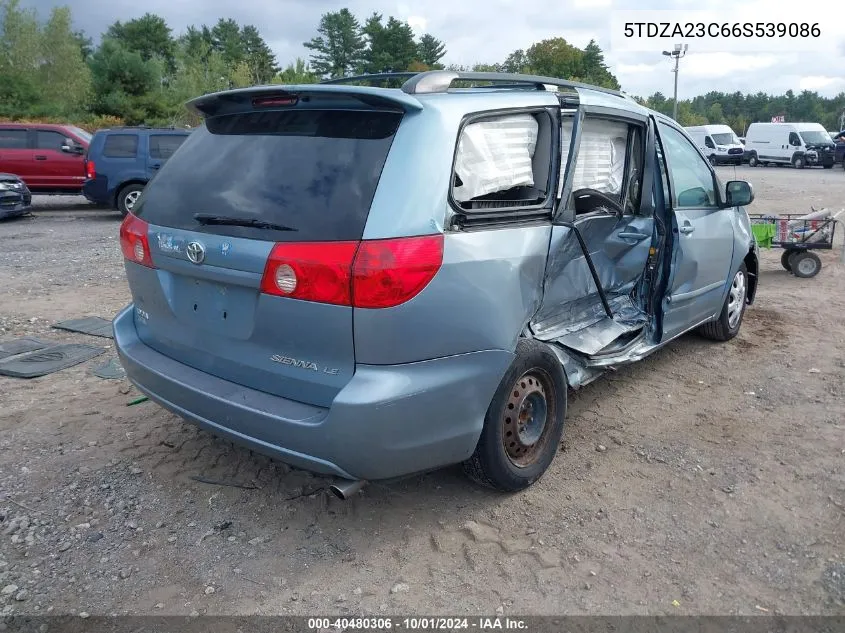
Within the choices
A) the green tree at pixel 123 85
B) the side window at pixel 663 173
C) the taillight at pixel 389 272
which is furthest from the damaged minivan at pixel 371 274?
the green tree at pixel 123 85

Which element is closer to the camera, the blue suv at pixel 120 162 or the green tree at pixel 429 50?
the blue suv at pixel 120 162

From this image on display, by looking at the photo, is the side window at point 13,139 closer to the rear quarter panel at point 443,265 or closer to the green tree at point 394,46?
the rear quarter panel at point 443,265

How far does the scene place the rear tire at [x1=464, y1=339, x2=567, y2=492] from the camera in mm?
3131

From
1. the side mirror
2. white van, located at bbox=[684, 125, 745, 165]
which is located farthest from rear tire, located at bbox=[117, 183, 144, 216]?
white van, located at bbox=[684, 125, 745, 165]

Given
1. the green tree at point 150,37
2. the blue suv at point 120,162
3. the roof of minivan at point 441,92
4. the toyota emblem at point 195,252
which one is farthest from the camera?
the green tree at point 150,37

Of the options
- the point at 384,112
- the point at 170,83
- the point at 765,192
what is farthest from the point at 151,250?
the point at 170,83

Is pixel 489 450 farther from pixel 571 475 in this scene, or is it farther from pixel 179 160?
pixel 179 160

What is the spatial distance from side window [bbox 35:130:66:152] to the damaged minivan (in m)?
14.1

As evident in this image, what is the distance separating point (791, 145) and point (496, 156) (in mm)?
37102

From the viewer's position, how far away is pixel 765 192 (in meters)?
20.2

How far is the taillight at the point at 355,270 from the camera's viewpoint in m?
2.57

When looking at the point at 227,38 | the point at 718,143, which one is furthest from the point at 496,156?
the point at 227,38

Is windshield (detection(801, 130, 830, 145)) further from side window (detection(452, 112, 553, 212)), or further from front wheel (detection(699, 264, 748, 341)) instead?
side window (detection(452, 112, 553, 212))

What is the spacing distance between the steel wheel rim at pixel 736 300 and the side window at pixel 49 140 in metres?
14.8
